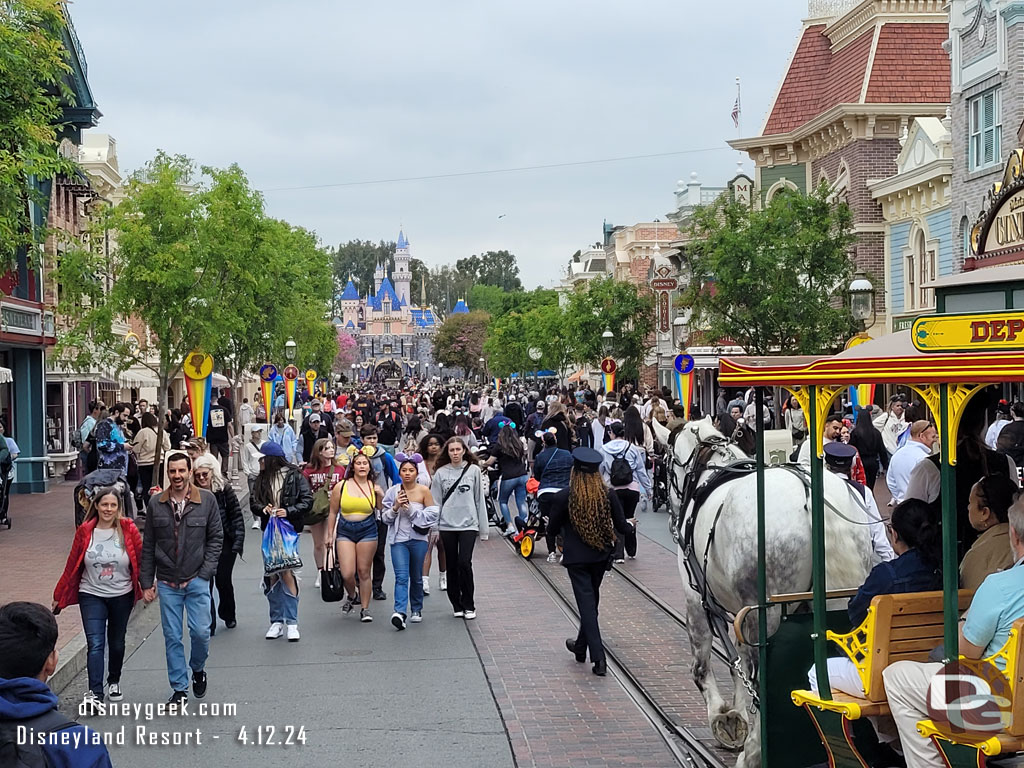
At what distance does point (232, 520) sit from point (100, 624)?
2.56m

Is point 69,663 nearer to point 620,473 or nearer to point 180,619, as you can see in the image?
point 180,619

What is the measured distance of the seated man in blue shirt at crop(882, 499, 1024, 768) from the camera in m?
5.03

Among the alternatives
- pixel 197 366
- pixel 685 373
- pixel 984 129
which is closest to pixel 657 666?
pixel 197 366

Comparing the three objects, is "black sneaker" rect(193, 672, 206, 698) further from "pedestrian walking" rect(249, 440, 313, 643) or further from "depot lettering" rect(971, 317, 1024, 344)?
"depot lettering" rect(971, 317, 1024, 344)

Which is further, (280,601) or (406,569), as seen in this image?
(406,569)

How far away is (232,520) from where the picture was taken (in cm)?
1175

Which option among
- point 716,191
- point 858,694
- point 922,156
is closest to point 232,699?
point 858,694

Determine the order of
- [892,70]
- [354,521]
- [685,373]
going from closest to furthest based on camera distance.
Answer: [354,521]
[685,373]
[892,70]

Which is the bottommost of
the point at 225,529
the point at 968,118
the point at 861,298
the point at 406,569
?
the point at 406,569

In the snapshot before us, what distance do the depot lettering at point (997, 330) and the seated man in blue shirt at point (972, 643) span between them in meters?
0.67

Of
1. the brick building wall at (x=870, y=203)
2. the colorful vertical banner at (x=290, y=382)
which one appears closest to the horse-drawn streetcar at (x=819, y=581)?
the colorful vertical banner at (x=290, y=382)

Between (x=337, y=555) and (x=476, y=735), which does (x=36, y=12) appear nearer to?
(x=337, y=555)

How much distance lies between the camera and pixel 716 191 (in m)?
78.4

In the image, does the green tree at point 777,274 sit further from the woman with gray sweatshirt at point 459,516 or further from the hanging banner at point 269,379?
the woman with gray sweatshirt at point 459,516
